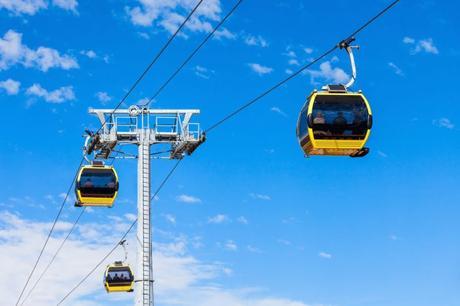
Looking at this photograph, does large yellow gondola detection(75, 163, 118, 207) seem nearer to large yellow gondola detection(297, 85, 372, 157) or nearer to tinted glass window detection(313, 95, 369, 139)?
large yellow gondola detection(297, 85, 372, 157)

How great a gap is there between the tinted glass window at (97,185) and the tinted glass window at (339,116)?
1798cm

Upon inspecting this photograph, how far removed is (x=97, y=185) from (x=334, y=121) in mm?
18330

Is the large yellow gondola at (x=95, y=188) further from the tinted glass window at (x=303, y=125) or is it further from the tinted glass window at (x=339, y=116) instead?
the tinted glass window at (x=339, y=116)

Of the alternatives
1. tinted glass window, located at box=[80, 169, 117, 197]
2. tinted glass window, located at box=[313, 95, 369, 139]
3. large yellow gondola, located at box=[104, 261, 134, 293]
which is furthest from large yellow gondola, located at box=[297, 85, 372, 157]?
large yellow gondola, located at box=[104, 261, 134, 293]

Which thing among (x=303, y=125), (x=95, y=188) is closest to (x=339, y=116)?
(x=303, y=125)

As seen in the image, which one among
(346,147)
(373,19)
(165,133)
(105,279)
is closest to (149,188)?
(165,133)

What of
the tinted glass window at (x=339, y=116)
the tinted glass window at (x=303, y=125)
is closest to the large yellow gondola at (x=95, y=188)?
the tinted glass window at (x=303, y=125)

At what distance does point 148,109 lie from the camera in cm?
3759

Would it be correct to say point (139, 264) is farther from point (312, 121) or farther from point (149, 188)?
point (312, 121)

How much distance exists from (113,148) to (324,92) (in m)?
21.0

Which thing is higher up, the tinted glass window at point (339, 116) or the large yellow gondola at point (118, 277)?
the large yellow gondola at point (118, 277)

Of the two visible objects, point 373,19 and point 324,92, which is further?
point 324,92

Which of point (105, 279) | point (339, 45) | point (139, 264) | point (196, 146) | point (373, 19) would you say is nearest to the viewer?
point (373, 19)

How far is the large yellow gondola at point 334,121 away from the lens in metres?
17.4
